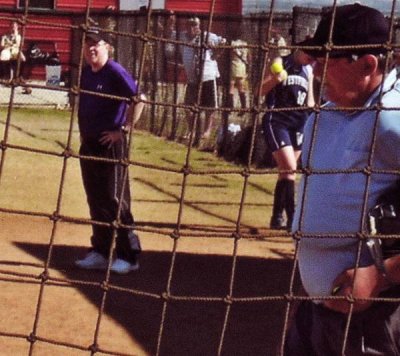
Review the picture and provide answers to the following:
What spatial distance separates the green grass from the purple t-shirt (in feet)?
4.70

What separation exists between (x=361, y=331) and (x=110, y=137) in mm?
3642

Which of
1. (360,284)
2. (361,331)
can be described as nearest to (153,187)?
(361,331)

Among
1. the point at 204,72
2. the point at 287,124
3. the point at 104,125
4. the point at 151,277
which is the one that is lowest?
the point at 151,277

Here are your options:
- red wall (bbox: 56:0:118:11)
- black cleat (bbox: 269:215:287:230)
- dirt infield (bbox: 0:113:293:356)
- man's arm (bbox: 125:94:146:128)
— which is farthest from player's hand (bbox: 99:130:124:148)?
red wall (bbox: 56:0:118:11)

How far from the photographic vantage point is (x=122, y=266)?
7.19 metres

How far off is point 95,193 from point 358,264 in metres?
3.90

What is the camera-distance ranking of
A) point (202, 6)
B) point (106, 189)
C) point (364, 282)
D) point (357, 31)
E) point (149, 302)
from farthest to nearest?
point (202, 6), point (106, 189), point (149, 302), point (357, 31), point (364, 282)

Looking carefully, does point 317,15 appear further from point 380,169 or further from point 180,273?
point 380,169

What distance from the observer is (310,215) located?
130 inches

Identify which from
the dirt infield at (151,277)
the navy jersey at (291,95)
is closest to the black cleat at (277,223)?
the dirt infield at (151,277)

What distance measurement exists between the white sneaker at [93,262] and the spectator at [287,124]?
1.90 metres

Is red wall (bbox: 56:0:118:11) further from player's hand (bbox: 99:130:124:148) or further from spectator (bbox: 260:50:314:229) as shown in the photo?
player's hand (bbox: 99:130:124:148)

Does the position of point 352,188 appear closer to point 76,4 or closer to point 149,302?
point 149,302

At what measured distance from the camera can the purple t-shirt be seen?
657cm
